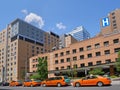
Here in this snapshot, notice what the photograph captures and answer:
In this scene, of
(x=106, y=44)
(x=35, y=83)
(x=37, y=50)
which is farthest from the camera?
(x=37, y=50)

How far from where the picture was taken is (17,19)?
4774 inches

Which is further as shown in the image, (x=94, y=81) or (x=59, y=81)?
(x=59, y=81)

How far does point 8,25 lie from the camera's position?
421 feet

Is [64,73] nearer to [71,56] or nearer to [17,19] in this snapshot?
[71,56]

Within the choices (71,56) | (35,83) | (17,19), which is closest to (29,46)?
(17,19)

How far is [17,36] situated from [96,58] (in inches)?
2310

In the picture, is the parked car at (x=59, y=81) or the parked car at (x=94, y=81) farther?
the parked car at (x=59, y=81)

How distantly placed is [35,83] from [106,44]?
35.6 meters

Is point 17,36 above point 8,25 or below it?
below

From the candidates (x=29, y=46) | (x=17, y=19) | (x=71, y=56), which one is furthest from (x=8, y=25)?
(x=71, y=56)

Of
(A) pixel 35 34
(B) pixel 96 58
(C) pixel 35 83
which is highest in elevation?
(A) pixel 35 34

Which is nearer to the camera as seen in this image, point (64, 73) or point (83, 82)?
point (83, 82)

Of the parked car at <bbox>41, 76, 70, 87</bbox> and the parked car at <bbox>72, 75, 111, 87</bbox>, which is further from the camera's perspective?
the parked car at <bbox>41, 76, 70, 87</bbox>

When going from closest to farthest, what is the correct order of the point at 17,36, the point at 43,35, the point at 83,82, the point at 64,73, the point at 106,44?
1. the point at 83,82
2. the point at 106,44
3. the point at 64,73
4. the point at 17,36
5. the point at 43,35
